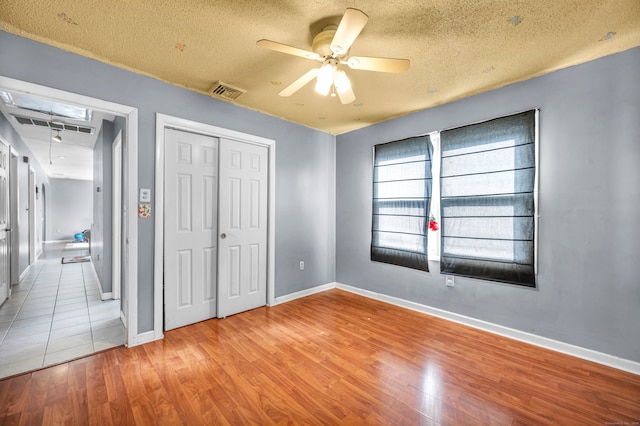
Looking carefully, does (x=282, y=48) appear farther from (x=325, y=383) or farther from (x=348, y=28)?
(x=325, y=383)

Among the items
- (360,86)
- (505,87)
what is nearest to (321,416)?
(360,86)

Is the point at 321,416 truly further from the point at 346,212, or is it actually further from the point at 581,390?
the point at 346,212

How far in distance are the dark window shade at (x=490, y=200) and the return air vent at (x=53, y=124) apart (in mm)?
5299

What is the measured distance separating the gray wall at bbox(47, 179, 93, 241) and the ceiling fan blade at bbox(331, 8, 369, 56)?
11416mm

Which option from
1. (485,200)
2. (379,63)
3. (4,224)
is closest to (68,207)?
(4,224)

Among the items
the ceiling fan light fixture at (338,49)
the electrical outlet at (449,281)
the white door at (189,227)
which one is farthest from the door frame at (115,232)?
the electrical outlet at (449,281)

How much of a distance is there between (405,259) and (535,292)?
4.50 feet

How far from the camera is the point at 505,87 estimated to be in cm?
273

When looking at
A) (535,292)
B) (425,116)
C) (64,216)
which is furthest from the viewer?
(64,216)

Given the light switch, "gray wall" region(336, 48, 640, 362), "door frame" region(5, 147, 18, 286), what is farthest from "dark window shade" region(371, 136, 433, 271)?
"door frame" region(5, 147, 18, 286)

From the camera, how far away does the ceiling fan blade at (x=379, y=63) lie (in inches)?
70.0

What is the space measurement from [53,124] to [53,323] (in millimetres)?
2920

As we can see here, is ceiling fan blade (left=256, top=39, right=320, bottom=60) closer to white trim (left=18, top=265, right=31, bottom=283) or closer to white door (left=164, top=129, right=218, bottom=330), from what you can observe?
white door (left=164, top=129, right=218, bottom=330)

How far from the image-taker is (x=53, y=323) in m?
2.89
